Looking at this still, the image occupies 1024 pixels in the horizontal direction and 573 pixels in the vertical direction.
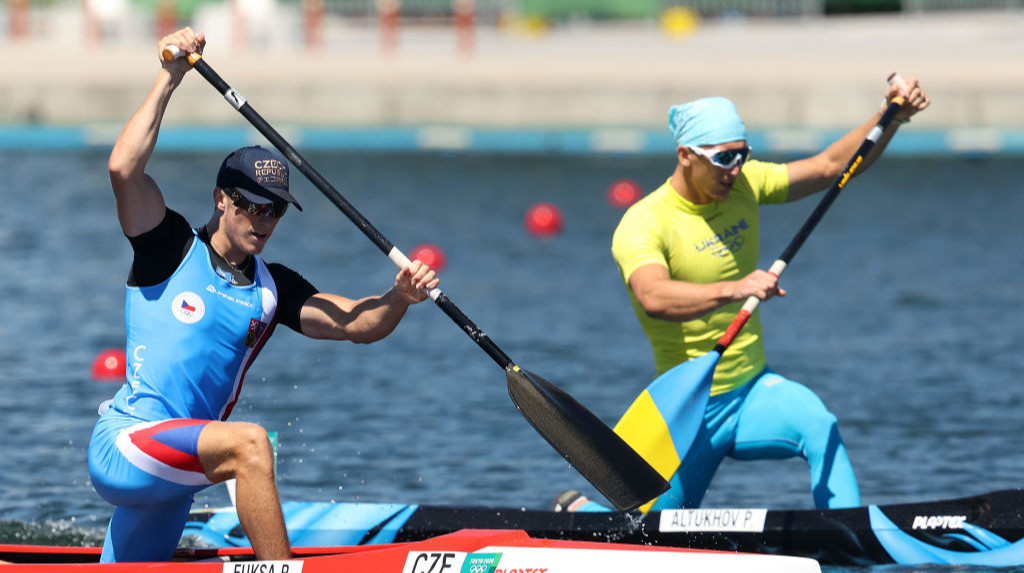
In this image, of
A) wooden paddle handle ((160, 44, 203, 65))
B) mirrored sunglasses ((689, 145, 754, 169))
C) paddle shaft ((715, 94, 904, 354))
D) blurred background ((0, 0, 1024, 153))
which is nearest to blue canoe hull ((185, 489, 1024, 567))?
paddle shaft ((715, 94, 904, 354))

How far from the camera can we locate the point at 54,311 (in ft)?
41.3

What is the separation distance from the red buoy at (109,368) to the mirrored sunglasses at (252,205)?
5.43 metres

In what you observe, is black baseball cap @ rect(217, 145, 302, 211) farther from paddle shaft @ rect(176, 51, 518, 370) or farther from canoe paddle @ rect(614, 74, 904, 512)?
canoe paddle @ rect(614, 74, 904, 512)

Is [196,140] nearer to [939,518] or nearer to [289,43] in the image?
[289,43]

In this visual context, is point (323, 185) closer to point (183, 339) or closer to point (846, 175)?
point (183, 339)

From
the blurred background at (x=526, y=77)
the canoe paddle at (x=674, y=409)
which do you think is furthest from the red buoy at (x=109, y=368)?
the blurred background at (x=526, y=77)

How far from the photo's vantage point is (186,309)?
5148 millimetres

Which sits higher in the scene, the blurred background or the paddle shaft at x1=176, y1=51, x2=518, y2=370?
the paddle shaft at x1=176, y1=51, x2=518, y2=370

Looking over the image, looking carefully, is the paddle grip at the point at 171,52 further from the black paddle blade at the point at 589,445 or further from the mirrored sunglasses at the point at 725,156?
the mirrored sunglasses at the point at 725,156

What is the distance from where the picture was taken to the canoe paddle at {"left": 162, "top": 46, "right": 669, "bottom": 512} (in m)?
5.81

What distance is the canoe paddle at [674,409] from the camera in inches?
239

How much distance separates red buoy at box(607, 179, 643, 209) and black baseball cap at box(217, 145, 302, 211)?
1227 centimetres

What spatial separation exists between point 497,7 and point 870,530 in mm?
26550

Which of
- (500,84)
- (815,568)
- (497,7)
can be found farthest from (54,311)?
(497,7)
